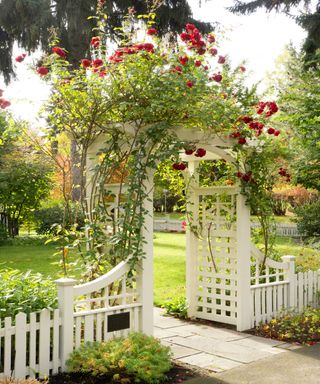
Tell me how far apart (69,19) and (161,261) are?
24.6 ft

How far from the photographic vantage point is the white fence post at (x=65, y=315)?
14.6ft

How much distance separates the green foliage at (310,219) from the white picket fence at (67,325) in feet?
35.0

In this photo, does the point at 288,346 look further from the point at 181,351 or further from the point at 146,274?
the point at 146,274

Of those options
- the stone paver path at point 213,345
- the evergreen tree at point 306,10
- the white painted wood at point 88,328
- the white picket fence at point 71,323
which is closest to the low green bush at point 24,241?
the evergreen tree at point 306,10

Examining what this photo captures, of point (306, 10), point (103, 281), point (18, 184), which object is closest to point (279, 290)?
point (103, 281)

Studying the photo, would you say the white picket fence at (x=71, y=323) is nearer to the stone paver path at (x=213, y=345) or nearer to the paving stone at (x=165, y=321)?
the stone paver path at (x=213, y=345)

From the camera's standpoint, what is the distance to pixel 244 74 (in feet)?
18.5

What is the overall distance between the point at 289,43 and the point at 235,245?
21166 mm

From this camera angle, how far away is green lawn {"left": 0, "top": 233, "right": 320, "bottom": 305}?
9.06m

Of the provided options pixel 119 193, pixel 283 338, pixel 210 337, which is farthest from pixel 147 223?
pixel 283 338

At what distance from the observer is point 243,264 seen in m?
6.36

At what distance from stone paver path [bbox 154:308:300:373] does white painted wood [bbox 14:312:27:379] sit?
1.63 meters

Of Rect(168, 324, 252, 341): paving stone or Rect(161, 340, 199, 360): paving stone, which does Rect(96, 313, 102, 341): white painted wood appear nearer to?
Rect(161, 340, 199, 360): paving stone

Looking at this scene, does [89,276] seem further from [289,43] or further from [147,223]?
[289,43]
